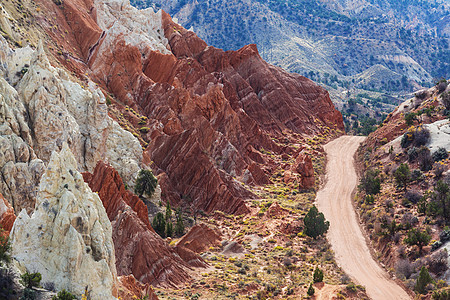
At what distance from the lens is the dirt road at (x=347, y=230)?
54.1 meters

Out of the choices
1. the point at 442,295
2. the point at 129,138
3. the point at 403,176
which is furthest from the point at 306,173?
the point at 442,295

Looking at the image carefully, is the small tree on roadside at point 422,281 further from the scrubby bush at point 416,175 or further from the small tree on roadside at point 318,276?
the scrubby bush at point 416,175

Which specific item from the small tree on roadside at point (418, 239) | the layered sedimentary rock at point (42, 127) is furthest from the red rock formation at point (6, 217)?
the small tree on roadside at point (418, 239)

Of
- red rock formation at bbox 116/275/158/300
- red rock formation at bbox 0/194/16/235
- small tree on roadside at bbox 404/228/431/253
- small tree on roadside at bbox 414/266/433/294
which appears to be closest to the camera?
red rock formation at bbox 116/275/158/300

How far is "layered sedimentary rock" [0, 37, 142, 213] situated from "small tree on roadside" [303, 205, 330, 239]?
84.4 ft

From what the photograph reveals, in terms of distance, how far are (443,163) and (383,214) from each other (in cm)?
1356

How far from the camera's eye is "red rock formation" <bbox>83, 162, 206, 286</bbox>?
1842 inches

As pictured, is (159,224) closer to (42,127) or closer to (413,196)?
(42,127)

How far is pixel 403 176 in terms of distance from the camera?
238ft

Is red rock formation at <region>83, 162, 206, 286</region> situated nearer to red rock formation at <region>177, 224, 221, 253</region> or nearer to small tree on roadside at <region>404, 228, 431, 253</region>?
red rock formation at <region>177, 224, 221, 253</region>

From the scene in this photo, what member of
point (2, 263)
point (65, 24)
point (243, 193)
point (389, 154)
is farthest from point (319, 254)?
point (65, 24)

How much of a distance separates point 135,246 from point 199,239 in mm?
13592

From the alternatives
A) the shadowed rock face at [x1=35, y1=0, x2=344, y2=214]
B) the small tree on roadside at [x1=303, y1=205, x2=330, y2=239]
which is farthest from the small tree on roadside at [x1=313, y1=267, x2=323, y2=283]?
the shadowed rock face at [x1=35, y1=0, x2=344, y2=214]

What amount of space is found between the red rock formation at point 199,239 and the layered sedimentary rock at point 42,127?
13.7 metres
